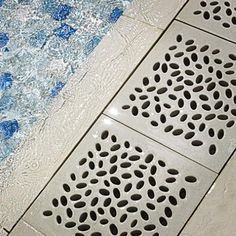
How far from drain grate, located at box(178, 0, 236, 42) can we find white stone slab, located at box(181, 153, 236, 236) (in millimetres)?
425

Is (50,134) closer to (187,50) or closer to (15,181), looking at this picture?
(15,181)

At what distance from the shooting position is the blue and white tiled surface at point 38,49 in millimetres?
1491

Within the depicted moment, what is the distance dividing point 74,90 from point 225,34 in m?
0.44

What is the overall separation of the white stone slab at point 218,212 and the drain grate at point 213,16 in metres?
0.42

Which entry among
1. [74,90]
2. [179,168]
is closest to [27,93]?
[74,90]

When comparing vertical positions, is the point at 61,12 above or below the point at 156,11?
below

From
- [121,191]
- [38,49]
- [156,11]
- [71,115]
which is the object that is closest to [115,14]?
[156,11]

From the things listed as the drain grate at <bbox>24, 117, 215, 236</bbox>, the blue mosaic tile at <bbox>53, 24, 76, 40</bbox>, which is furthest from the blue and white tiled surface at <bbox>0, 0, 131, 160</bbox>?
the drain grate at <bbox>24, 117, 215, 236</bbox>

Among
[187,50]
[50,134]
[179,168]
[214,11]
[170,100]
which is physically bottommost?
[50,134]

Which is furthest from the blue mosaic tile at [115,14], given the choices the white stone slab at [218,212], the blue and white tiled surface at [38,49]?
the white stone slab at [218,212]

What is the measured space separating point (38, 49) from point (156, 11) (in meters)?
0.36

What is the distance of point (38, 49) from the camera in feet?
5.24

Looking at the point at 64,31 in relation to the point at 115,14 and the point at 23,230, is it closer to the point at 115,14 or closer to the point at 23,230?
the point at 115,14

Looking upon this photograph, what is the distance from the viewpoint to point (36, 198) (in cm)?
132
